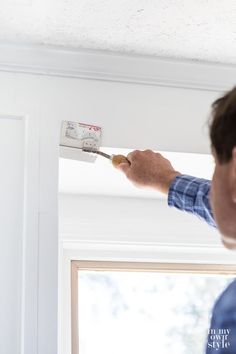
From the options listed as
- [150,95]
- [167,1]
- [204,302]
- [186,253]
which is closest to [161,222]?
[186,253]

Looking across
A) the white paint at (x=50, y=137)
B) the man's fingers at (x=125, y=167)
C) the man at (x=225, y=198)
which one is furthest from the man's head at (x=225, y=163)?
the white paint at (x=50, y=137)

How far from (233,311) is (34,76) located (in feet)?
3.13

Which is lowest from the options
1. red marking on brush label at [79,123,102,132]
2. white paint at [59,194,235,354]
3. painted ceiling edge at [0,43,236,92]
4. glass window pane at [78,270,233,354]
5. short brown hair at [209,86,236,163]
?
glass window pane at [78,270,233,354]

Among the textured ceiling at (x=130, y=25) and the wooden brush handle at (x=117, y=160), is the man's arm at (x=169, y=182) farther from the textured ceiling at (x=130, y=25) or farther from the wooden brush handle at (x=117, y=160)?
the textured ceiling at (x=130, y=25)

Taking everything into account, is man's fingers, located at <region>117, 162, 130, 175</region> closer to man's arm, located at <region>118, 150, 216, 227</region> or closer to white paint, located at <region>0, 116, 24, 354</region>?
man's arm, located at <region>118, 150, 216, 227</region>

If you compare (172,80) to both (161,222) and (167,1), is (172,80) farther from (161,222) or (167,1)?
(161,222)

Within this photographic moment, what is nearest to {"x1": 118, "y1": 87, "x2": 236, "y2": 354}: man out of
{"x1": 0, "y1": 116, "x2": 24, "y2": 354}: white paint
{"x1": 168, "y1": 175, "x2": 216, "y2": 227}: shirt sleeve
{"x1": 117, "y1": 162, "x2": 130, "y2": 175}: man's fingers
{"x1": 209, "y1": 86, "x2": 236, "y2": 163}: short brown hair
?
{"x1": 209, "y1": 86, "x2": 236, "y2": 163}: short brown hair

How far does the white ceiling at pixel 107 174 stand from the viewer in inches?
73.7

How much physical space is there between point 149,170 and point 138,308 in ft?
1.98

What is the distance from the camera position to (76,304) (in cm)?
209

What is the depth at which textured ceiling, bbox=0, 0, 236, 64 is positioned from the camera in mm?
1648

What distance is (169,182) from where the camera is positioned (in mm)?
1673

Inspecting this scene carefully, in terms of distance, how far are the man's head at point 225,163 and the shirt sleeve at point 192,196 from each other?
38cm

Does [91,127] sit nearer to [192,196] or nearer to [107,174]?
[107,174]
